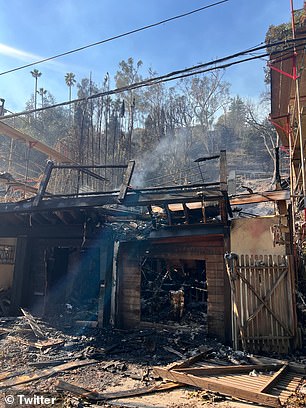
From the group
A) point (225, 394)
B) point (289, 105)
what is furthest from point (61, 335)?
point (289, 105)

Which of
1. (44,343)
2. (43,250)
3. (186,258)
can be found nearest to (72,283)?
(43,250)

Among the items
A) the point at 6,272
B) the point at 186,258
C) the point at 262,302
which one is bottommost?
the point at 262,302

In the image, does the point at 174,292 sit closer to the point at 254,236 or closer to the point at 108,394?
the point at 254,236

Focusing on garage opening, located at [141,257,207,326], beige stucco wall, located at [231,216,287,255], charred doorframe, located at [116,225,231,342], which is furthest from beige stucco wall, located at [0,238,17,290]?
beige stucco wall, located at [231,216,287,255]

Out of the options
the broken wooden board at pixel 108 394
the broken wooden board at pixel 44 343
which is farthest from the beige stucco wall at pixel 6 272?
the broken wooden board at pixel 108 394

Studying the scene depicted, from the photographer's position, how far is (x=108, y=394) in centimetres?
535

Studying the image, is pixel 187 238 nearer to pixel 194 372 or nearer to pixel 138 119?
pixel 194 372

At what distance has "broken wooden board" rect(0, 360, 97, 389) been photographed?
5835 mm

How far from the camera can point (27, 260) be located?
11.6 meters

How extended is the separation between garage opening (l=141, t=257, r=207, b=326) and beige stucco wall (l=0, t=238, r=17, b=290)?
17.0ft

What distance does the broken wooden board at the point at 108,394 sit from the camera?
17.3 feet

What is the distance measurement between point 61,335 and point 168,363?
3523 millimetres

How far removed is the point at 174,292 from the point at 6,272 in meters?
6.70

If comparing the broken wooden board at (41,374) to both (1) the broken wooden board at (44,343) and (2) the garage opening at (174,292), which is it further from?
(2) the garage opening at (174,292)
